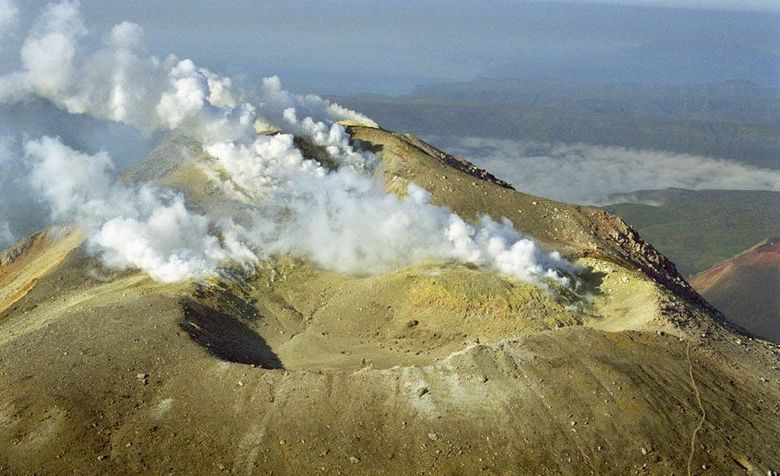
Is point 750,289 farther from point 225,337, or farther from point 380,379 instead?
point 380,379

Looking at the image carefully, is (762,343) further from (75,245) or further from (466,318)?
(75,245)

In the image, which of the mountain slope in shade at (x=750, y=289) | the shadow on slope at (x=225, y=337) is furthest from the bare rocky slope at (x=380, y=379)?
the mountain slope in shade at (x=750, y=289)

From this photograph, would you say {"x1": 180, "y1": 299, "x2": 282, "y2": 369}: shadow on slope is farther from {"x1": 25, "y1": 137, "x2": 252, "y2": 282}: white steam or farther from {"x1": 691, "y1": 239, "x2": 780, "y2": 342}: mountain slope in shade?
{"x1": 691, "y1": 239, "x2": 780, "y2": 342}: mountain slope in shade

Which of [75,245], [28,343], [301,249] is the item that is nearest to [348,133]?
[301,249]

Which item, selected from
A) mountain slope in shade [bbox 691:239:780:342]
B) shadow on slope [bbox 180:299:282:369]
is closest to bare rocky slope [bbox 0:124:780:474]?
shadow on slope [bbox 180:299:282:369]

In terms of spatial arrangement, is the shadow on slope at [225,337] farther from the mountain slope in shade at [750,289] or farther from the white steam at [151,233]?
the mountain slope in shade at [750,289]
